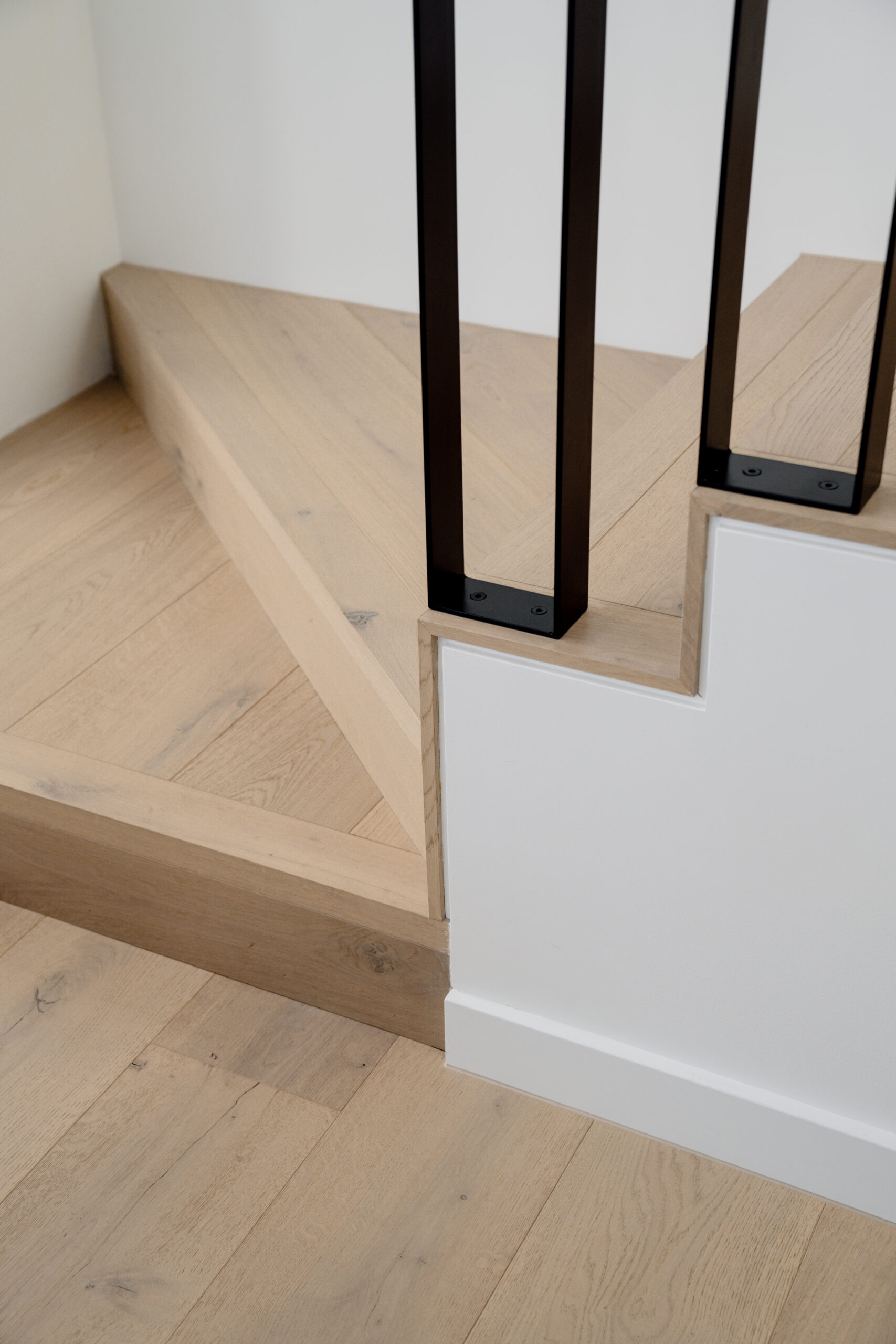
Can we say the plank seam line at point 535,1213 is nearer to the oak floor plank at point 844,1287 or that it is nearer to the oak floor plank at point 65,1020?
the oak floor plank at point 844,1287

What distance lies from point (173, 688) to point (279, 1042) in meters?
0.47

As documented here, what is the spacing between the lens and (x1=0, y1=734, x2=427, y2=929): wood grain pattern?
1.24 meters

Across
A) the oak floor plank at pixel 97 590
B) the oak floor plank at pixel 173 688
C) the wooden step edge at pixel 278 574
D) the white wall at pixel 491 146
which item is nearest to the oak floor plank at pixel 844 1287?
the wooden step edge at pixel 278 574

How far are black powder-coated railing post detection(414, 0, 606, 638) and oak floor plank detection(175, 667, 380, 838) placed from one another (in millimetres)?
410

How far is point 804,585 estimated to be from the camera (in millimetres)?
860

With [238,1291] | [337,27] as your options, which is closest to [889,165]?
[337,27]

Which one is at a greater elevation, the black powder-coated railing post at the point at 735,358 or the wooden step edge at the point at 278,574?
the black powder-coated railing post at the point at 735,358

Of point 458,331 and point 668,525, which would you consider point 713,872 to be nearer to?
point 668,525

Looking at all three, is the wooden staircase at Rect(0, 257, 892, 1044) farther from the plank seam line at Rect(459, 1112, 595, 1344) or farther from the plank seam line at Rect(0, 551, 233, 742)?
the plank seam line at Rect(459, 1112, 595, 1344)

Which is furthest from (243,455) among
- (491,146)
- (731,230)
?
(731,230)

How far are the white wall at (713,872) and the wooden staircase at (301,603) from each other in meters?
0.04

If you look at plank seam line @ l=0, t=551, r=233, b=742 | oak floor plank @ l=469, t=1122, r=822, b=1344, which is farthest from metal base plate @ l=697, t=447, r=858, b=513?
plank seam line @ l=0, t=551, r=233, b=742

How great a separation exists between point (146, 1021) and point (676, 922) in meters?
0.60

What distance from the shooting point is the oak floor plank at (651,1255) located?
3.46 feet
